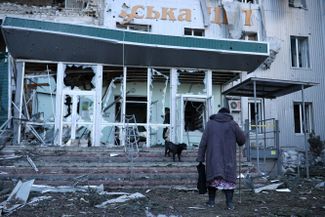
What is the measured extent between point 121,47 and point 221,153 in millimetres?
8639

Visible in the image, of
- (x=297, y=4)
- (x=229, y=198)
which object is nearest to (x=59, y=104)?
(x=229, y=198)

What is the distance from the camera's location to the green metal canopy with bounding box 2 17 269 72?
1315 centimetres

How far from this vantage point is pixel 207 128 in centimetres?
667

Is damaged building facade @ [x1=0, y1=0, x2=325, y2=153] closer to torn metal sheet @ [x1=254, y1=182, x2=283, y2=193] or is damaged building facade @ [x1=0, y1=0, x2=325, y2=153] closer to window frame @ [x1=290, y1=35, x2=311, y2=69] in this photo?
window frame @ [x1=290, y1=35, x2=311, y2=69]

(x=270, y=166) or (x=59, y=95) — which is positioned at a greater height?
(x=59, y=95)

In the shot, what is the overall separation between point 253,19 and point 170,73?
21.7 ft

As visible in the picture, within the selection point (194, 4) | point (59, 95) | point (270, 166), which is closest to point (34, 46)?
point (59, 95)

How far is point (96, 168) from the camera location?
10.2m

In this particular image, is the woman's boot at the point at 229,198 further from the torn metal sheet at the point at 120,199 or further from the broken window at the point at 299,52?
the broken window at the point at 299,52

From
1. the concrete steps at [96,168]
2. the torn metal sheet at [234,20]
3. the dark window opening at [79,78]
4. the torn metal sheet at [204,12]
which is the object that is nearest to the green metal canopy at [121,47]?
the dark window opening at [79,78]

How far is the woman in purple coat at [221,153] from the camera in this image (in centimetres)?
634

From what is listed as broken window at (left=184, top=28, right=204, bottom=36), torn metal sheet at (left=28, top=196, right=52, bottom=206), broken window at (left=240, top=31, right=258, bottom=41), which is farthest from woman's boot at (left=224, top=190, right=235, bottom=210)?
broken window at (left=240, top=31, right=258, bottom=41)

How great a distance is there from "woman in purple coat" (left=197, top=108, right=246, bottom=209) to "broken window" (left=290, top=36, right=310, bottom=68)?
15.0 meters

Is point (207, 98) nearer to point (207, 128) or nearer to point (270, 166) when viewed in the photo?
point (270, 166)
